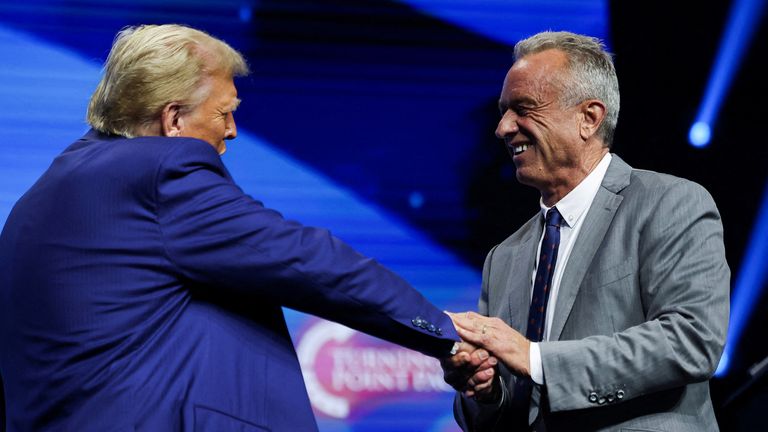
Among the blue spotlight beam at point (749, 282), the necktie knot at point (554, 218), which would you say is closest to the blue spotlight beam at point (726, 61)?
the blue spotlight beam at point (749, 282)

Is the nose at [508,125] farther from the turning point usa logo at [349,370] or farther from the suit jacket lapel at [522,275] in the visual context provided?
the turning point usa logo at [349,370]

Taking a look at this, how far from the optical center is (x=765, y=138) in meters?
4.38

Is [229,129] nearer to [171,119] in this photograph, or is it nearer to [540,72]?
[171,119]

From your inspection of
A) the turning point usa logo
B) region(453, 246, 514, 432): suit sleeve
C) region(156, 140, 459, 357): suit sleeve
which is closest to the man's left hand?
region(453, 246, 514, 432): suit sleeve

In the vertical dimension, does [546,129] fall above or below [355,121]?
above

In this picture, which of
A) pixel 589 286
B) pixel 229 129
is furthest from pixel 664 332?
pixel 229 129

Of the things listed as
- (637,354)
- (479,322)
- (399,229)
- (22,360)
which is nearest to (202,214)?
(22,360)

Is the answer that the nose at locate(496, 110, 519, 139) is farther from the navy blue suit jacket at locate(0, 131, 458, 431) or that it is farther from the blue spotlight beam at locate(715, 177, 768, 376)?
the blue spotlight beam at locate(715, 177, 768, 376)

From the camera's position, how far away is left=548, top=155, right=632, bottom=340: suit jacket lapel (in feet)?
8.27

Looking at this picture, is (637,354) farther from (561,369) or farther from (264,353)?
(264,353)

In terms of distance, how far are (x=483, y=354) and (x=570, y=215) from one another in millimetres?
488

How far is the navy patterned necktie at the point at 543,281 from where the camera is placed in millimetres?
2598

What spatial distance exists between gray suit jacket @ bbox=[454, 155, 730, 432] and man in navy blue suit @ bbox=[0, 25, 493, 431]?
1.83ft

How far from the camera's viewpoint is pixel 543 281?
263 cm
